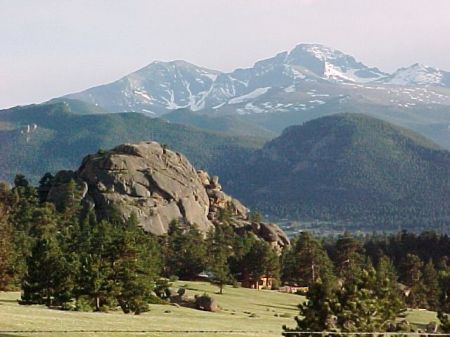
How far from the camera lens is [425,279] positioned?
10169 cm

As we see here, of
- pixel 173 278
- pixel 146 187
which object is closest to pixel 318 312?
pixel 173 278

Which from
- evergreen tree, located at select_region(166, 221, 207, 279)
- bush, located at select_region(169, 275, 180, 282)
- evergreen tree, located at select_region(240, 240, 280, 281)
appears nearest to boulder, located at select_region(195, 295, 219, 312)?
bush, located at select_region(169, 275, 180, 282)

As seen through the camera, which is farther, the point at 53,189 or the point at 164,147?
the point at 164,147

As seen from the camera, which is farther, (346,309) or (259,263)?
(259,263)

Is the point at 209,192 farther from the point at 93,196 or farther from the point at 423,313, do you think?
the point at 423,313

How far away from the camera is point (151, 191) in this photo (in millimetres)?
133625

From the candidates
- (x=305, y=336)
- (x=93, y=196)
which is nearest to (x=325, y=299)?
(x=305, y=336)

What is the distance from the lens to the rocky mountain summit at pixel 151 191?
12538cm

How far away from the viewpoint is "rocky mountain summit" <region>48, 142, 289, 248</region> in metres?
125

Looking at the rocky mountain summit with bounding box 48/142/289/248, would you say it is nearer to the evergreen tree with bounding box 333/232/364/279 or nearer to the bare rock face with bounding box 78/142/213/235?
the bare rock face with bounding box 78/142/213/235

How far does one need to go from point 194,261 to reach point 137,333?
66.4 m

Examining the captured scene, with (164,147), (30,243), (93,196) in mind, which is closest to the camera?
(30,243)

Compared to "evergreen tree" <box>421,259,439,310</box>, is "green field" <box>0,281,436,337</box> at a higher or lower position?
higher

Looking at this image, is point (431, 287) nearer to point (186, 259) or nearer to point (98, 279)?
point (186, 259)
